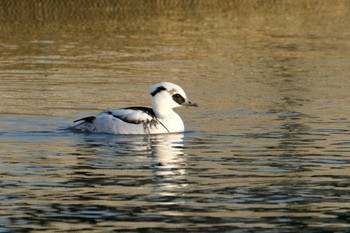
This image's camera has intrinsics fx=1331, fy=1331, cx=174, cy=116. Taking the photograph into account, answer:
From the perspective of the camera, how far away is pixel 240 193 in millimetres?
13156

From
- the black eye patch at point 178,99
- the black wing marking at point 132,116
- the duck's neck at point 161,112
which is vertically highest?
the black eye patch at point 178,99

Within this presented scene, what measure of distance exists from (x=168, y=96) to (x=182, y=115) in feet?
7.16

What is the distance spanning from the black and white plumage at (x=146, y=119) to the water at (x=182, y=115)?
25 cm

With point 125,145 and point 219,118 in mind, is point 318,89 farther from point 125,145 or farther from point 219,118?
point 125,145

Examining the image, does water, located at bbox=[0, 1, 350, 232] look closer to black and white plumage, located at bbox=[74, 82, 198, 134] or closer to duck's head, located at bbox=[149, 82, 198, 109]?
black and white plumage, located at bbox=[74, 82, 198, 134]

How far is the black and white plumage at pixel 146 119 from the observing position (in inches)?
727

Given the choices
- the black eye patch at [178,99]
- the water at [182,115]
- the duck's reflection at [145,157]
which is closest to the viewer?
the water at [182,115]

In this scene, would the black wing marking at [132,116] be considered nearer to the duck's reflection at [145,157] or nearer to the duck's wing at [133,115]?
the duck's wing at [133,115]

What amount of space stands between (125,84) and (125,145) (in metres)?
7.16

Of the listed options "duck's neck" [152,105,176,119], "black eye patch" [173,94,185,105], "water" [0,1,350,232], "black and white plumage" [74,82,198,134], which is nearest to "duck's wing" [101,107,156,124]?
"black and white plumage" [74,82,198,134]

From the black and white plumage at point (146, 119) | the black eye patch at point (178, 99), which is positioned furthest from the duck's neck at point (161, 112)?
the black eye patch at point (178, 99)

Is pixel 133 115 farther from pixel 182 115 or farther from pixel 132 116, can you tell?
pixel 182 115

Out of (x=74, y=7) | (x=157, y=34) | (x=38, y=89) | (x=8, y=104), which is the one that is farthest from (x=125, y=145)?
(x=74, y=7)

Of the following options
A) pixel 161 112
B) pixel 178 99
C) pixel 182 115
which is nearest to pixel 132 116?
pixel 161 112
